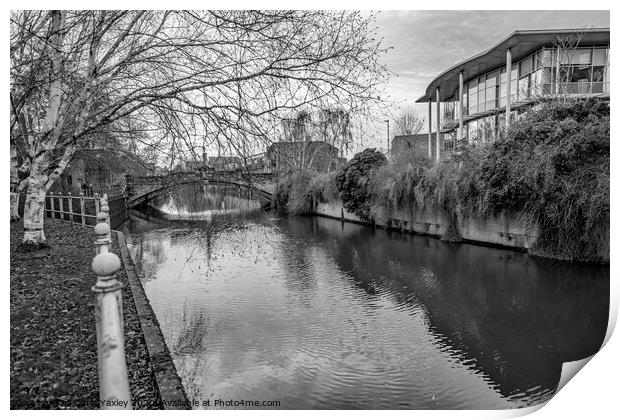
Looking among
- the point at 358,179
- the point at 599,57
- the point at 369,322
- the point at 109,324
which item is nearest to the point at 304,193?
the point at 358,179

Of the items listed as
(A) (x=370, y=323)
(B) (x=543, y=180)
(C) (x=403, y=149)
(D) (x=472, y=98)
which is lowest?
(A) (x=370, y=323)

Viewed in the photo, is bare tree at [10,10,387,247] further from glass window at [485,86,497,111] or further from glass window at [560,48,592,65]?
glass window at [485,86,497,111]

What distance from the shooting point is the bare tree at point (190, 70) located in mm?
3512

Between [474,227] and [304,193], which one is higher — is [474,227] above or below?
below

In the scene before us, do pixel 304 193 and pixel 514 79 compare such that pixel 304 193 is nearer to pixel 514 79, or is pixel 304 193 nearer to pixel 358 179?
pixel 358 179

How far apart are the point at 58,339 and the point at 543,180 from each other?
272 inches

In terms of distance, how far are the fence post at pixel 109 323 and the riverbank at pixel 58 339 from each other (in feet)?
2.43

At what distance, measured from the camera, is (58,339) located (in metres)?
2.79

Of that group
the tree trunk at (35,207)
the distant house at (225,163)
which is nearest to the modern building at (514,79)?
the distant house at (225,163)

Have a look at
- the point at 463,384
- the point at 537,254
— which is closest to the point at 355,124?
the point at 463,384

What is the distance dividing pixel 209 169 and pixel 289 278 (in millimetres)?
2665

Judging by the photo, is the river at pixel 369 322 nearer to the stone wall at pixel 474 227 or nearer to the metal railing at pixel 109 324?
the stone wall at pixel 474 227

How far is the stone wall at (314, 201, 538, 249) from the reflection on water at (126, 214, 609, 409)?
14.2 inches

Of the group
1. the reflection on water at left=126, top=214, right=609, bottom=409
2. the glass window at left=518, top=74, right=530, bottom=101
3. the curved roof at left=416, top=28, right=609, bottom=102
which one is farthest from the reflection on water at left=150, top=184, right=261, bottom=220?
the glass window at left=518, top=74, right=530, bottom=101
